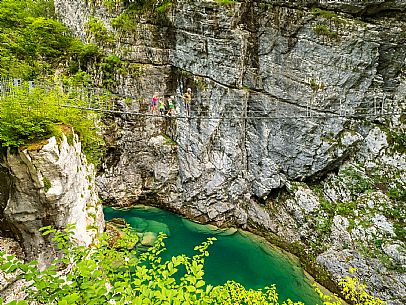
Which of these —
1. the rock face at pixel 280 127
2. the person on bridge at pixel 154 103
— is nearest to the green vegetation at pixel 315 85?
the rock face at pixel 280 127

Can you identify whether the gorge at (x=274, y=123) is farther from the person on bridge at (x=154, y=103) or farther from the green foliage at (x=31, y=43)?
the green foliage at (x=31, y=43)

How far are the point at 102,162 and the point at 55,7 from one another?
29.4 feet

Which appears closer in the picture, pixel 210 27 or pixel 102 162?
pixel 210 27

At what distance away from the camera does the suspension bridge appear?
10.8 metres

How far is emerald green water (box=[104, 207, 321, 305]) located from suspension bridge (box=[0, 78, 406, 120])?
433 centimetres

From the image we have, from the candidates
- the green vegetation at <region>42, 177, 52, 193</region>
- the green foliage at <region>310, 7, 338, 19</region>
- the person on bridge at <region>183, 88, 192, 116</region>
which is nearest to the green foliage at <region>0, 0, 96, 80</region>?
the person on bridge at <region>183, 88, 192, 116</region>

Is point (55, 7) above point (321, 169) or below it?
above

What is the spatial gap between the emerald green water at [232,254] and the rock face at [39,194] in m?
4.77

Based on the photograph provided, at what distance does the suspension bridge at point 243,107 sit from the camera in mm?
10781

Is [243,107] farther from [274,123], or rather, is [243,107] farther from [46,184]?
[46,184]

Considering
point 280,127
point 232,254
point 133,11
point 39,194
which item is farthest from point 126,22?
point 232,254

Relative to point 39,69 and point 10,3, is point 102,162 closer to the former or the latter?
point 39,69

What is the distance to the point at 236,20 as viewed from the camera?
38.2 feet

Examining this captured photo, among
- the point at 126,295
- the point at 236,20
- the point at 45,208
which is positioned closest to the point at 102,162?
the point at 45,208
